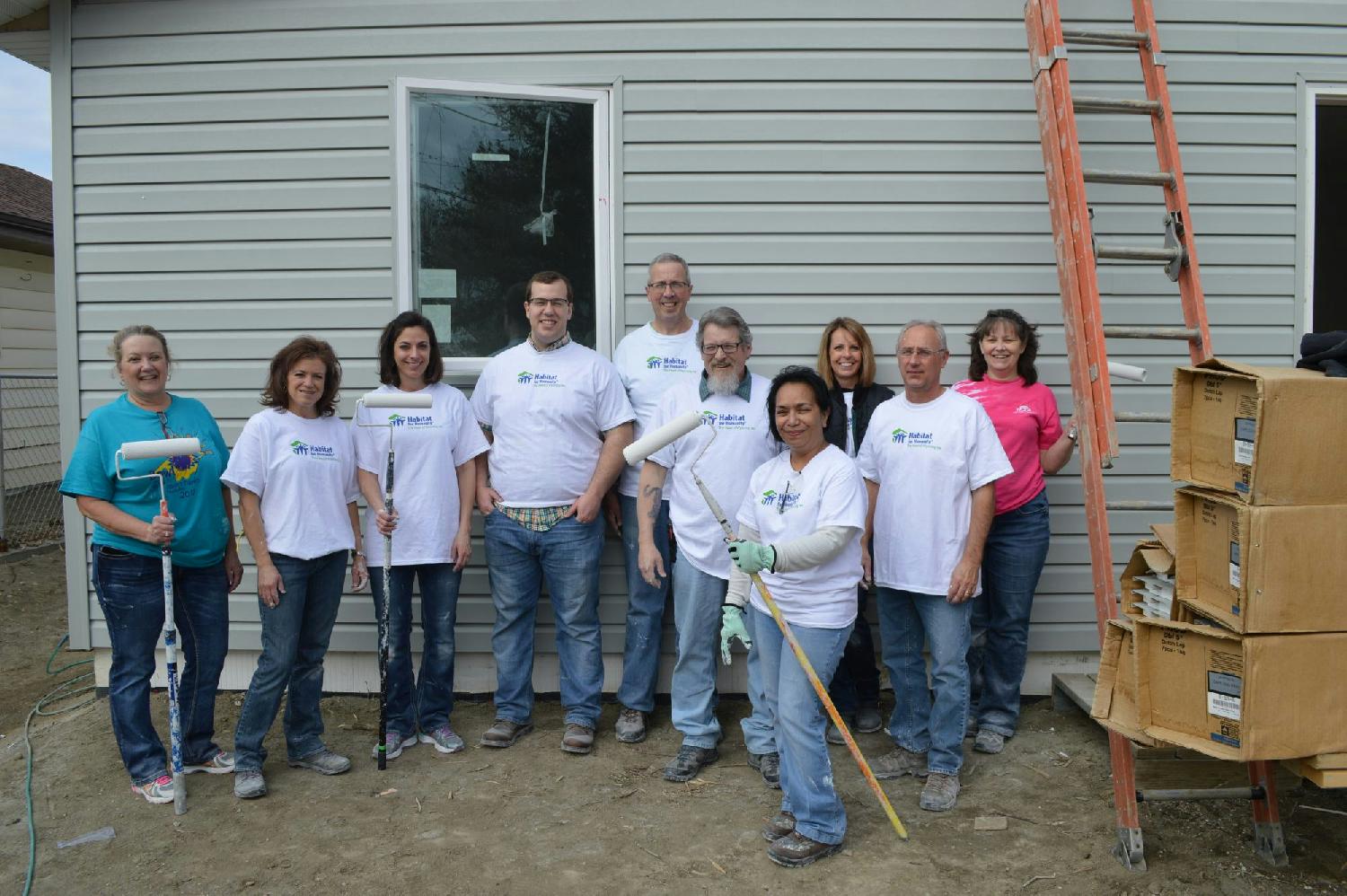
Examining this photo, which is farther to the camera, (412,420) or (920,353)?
(412,420)

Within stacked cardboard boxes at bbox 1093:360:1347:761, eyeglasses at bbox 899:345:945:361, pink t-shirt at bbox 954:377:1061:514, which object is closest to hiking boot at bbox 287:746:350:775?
eyeglasses at bbox 899:345:945:361

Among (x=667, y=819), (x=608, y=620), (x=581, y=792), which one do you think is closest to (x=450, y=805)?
(x=581, y=792)

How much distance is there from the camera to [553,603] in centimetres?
445

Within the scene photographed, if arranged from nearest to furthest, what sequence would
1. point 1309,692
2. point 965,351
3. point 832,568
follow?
point 1309,692 < point 832,568 < point 965,351

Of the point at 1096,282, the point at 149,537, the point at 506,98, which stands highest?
the point at 506,98

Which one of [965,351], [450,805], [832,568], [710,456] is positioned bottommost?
[450,805]

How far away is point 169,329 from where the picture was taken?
16.4 ft

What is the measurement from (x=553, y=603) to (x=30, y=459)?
8.81m

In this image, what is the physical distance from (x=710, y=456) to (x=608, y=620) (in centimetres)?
141

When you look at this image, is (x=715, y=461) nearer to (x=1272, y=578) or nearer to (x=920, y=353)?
(x=920, y=353)

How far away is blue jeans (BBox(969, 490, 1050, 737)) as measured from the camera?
429 centimetres

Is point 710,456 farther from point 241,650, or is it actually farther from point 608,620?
point 241,650

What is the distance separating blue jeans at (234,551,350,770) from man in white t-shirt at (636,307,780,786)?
132cm

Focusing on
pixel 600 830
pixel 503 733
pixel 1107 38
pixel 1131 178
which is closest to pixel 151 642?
pixel 503 733
